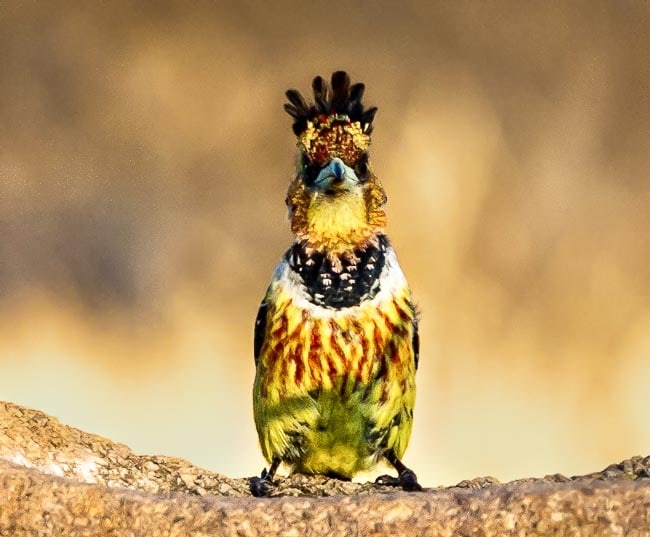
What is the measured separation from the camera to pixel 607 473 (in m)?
3.03

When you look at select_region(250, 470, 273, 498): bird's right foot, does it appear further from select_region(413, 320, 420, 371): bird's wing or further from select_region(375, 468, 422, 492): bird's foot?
select_region(413, 320, 420, 371): bird's wing

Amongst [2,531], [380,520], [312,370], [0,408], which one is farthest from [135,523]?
[0,408]

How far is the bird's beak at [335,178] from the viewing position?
3.09m

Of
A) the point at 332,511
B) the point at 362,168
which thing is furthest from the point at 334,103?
the point at 332,511

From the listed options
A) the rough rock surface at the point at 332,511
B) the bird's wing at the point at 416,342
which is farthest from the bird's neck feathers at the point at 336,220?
the rough rock surface at the point at 332,511

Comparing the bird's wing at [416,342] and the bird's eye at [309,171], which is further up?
the bird's eye at [309,171]

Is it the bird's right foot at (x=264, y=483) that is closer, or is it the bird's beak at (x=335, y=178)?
the bird's beak at (x=335, y=178)

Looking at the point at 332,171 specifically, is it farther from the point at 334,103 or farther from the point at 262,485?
the point at 262,485

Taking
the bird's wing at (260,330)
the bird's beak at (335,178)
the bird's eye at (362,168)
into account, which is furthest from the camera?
the bird's wing at (260,330)

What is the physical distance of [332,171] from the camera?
122 inches

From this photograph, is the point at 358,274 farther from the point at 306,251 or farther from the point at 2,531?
the point at 2,531

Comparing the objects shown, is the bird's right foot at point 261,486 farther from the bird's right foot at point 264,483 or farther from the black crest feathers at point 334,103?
the black crest feathers at point 334,103

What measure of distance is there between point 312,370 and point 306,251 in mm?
310

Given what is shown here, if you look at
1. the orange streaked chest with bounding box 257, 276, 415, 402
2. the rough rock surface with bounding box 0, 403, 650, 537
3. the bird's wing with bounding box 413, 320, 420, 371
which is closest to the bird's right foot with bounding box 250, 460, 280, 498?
the orange streaked chest with bounding box 257, 276, 415, 402
